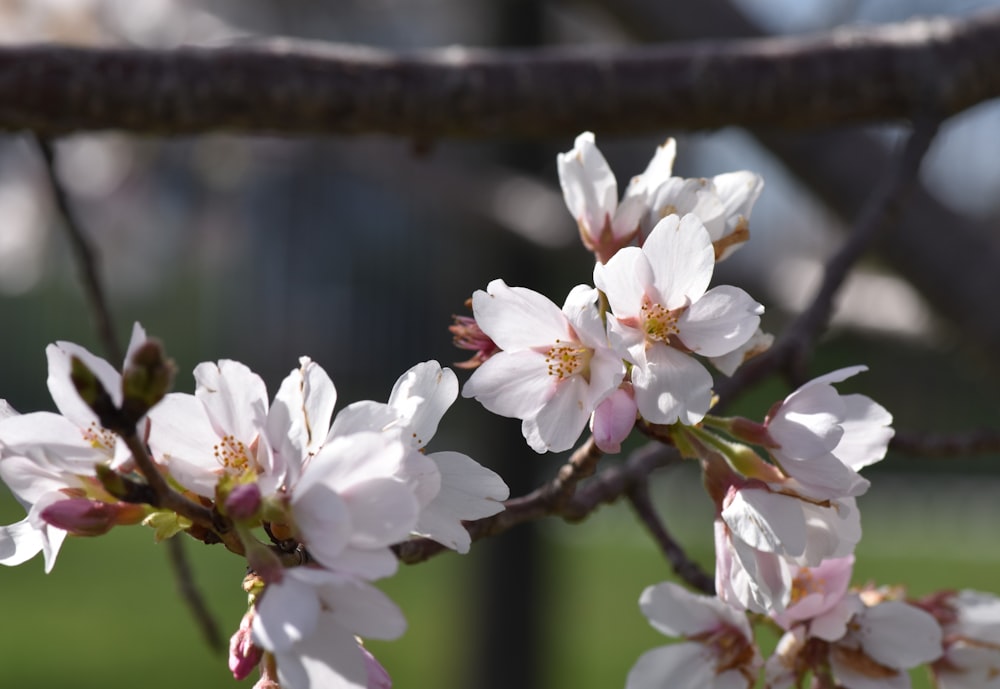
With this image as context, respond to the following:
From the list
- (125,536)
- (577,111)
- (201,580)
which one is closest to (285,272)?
(125,536)

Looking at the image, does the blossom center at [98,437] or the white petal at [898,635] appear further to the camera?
the white petal at [898,635]

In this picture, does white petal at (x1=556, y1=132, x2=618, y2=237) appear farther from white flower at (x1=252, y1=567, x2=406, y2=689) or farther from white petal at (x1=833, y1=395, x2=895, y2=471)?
white flower at (x1=252, y1=567, x2=406, y2=689)

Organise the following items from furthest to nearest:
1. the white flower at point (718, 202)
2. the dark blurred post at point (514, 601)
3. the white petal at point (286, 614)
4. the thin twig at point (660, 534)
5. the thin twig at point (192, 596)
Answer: the dark blurred post at point (514, 601), the thin twig at point (192, 596), the thin twig at point (660, 534), the white flower at point (718, 202), the white petal at point (286, 614)

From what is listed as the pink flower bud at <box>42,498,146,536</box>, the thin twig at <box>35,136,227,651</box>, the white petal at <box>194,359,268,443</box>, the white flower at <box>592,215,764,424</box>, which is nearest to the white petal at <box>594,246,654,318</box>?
the white flower at <box>592,215,764,424</box>

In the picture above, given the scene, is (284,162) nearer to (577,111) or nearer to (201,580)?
(577,111)

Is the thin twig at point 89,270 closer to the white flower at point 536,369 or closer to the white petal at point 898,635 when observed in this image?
the white flower at point 536,369

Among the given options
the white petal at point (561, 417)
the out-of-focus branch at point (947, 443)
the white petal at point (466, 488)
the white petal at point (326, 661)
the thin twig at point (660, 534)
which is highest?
the white petal at point (561, 417)

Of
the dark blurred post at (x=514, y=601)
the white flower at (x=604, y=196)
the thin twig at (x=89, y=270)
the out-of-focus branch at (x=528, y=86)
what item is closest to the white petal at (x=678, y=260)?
the white flower at (x=604, y=196)
